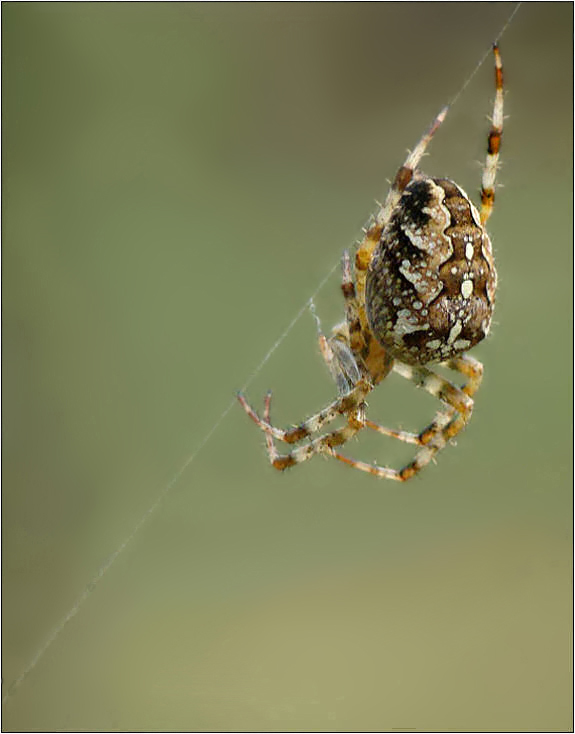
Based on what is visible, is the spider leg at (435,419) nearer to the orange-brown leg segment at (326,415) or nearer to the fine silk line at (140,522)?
the orange-brown leg segment at (326,415)

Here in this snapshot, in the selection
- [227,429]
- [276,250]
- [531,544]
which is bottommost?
[227,429]

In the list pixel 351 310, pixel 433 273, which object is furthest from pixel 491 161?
pixel 351 310

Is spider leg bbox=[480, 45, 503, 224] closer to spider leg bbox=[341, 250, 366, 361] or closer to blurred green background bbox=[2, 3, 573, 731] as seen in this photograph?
spider leg bbox=[341, 250, 366, 361]

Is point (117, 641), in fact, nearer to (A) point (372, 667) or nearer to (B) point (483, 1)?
(A) point (372, 667)

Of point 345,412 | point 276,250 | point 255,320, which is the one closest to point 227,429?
point 255,320

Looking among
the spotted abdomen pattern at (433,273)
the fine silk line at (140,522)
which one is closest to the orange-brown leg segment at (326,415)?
the fine silk line at (140,522)
